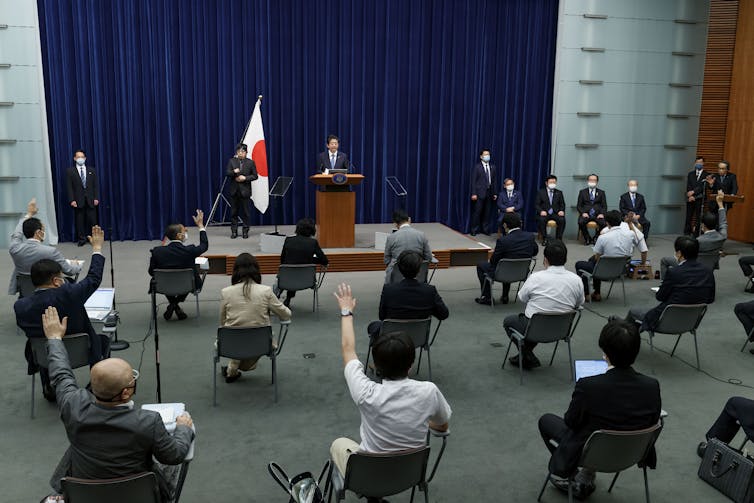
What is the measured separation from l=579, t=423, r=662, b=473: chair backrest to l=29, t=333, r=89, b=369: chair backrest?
313cm

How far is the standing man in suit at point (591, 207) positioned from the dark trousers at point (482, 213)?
58.6 inches

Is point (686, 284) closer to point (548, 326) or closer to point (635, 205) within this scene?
point (548, 326)

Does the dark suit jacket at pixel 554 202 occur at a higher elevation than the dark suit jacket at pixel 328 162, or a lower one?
lower

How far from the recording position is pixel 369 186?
12117 mm

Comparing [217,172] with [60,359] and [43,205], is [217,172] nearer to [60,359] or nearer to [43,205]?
[43,205]

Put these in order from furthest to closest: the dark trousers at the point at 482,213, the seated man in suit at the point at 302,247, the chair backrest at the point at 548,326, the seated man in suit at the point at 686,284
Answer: the dark trousers at the point at 482,213
the seated man in suit at the point at 302,247
the seated man in suit at the point at 686,284
the chair backrest at the point at 548,326

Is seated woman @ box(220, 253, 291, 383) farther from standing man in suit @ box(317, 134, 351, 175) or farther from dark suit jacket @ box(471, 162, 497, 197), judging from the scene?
dark suit jacket @ box(471, 162, 497, 197)

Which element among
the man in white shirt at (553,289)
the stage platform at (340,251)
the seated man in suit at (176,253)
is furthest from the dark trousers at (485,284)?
the seated man in suit at (176,253)

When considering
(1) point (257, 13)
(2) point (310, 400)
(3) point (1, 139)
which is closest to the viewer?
(2) point (310, 400)

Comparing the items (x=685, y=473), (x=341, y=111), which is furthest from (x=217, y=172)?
(x=685, y=473)

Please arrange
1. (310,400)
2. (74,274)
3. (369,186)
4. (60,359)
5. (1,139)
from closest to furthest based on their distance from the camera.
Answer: (60,359) → (310,400) → (74,274) → (1,139) → (369,186)

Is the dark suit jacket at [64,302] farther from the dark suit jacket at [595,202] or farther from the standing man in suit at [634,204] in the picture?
the standing man in suit at [634,204]

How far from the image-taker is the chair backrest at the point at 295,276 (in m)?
6.77

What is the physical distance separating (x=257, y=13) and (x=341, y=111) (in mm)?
2040
